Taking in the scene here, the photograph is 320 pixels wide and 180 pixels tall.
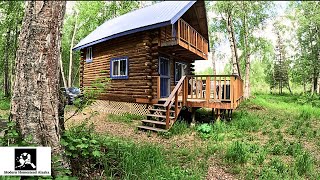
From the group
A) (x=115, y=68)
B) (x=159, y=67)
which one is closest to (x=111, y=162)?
(x=159, y=67)

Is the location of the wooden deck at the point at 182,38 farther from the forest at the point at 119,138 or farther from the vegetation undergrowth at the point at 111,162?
the vegetation undergrowth at the point at 111,162

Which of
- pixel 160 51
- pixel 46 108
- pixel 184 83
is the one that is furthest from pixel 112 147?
pixel 160 51

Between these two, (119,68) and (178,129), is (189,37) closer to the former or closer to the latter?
(119,68)

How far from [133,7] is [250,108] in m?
21.1

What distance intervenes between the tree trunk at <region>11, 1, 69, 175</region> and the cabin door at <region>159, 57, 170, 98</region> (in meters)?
9.00

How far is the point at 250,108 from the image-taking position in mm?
13398

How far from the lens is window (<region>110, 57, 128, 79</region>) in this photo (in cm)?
1210

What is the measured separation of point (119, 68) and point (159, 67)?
2426 mm

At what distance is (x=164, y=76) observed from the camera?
12.3 metres

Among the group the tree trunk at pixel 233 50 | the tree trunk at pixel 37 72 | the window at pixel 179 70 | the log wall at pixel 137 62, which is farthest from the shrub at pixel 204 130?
the tree trunk at pixel 233 50

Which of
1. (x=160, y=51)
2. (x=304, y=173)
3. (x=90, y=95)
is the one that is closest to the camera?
(x=90, y=95)

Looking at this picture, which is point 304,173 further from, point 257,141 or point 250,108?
point 250,108

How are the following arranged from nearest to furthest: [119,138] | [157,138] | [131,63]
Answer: [119,138], [157,138], [131,63]

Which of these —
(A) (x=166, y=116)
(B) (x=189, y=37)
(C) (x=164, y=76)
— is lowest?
(A) (x=166, y=116)
